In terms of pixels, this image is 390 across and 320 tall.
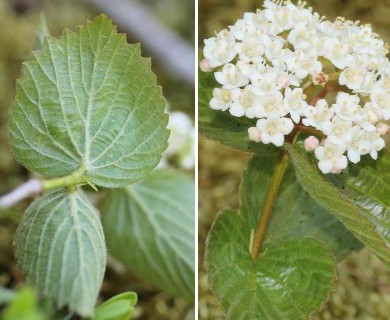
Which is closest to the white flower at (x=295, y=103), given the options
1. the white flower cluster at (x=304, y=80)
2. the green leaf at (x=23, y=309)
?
the white flower cluster at (x=304, y=80)

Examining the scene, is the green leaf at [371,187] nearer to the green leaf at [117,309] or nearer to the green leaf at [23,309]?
the green leaf at [117,309]

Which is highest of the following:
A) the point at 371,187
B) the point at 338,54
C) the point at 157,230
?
the point at 338,54

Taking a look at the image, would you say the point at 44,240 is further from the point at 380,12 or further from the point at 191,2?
the point at 380,12

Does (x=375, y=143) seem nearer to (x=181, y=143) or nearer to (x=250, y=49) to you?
(x=250, y=49)

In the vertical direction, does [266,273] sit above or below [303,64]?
below

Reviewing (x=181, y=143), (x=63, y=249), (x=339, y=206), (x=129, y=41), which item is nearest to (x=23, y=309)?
(x=63, y=249)

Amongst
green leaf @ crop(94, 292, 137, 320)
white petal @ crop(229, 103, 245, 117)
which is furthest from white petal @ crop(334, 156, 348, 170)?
green leaf @ crop(94, 292, 137, 320)
